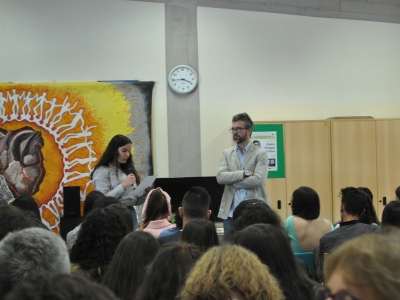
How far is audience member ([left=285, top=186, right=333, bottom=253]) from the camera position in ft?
13.5

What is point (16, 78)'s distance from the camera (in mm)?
6906

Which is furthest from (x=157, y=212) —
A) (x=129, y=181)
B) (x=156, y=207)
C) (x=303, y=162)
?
(x=303, y=162)

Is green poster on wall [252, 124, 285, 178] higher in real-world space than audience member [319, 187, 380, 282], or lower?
higher

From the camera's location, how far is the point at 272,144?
7184mm

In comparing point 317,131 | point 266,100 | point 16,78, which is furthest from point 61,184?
point 317,131

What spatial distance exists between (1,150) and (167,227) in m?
3.72

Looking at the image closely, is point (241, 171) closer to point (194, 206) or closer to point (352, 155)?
point (194, 206)

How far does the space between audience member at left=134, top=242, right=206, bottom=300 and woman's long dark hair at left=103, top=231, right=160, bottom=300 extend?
0.32 m

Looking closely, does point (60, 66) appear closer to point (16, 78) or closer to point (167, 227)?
point (16, 78)

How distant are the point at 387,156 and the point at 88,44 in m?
4.45

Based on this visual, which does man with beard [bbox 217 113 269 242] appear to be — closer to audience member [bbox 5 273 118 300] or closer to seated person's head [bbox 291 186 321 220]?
seated person's head [bbox 291 186 321 220]

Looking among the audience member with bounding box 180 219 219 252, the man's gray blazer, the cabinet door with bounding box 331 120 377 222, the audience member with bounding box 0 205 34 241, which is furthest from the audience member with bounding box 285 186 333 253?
the cabinet door with bounding box 331 120 377 222

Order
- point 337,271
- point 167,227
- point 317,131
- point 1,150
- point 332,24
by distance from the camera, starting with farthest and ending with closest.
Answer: point 332,24
point 317,131
point 1,150
point 167,227
point 337,271

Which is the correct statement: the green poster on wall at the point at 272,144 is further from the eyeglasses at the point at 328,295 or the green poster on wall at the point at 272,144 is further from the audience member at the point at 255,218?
the eyeglasses at the point at 328,295
